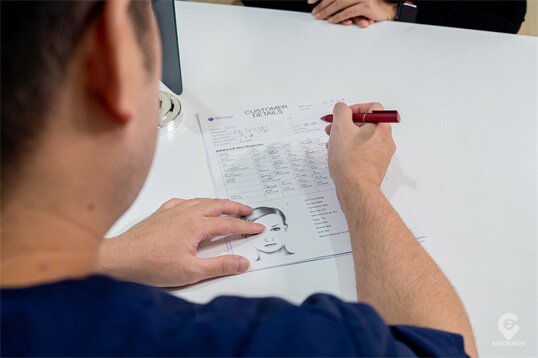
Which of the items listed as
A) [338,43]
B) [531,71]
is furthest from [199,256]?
[531,71]

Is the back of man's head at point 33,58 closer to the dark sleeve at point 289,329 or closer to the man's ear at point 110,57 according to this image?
the man's ear at point 110,57

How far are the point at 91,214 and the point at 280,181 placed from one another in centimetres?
44

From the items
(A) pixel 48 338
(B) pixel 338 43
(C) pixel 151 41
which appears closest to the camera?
(A) pixel 48 338

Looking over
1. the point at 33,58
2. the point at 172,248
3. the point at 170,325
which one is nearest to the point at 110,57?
the point at 33,58

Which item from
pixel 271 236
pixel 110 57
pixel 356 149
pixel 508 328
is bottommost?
pixel 508 328

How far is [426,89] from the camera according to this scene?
106 cm

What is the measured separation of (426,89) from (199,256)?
1.90 feet

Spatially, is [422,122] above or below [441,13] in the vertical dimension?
below

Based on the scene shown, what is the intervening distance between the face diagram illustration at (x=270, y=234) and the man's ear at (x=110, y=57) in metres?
0.39

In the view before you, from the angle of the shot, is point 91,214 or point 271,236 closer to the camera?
point 91,214

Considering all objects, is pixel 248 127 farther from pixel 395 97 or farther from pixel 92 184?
pixel 92 184

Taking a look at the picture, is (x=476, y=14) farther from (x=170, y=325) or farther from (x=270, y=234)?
(x=170, y=325)

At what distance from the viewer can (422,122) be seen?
99 cm

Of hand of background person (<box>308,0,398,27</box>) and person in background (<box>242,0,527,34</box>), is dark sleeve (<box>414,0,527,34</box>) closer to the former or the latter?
person in background (<box>242,0,527,34</box>)
